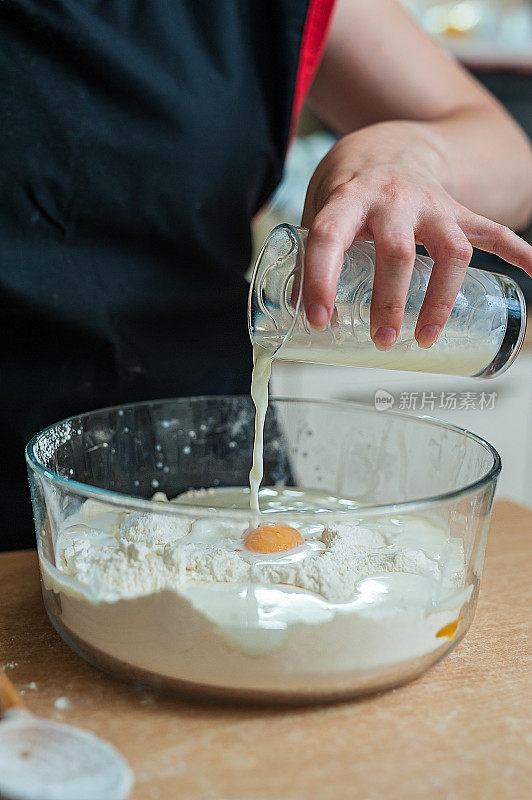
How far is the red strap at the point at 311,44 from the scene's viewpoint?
0.84 meters

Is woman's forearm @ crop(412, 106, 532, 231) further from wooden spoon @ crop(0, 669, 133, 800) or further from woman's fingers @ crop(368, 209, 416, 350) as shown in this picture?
wooden spoon @ crop(0, 669, 133, 800)

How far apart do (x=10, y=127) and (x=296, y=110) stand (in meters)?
0.32

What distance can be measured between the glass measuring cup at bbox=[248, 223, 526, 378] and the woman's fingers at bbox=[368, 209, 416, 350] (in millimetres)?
33

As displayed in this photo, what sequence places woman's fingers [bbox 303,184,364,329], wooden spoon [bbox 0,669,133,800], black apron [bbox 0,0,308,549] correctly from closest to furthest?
wooden spoon [bbox 0,669,133,800], woman's fingers [bbox 303,184,364,329], black apron [bbox 0,0,308,549]

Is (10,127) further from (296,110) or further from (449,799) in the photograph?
(449,799)

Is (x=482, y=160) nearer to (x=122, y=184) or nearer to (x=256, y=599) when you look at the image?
(x=122, y=184)

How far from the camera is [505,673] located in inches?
22.1

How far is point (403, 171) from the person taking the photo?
637mm

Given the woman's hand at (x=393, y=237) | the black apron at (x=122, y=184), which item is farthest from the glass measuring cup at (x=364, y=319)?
the black apron at (x=122, y=184)

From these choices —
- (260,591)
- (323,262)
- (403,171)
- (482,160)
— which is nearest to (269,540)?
(260,591)

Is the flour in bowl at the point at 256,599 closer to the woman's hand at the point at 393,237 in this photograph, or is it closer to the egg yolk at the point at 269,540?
Answer: the egg yolk at the point at 269,540

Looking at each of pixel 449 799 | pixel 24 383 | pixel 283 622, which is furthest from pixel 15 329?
pixel 449 799

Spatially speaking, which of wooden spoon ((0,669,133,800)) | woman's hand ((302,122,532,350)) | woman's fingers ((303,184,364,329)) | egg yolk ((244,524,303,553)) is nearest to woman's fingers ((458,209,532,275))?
woman's hand ((302,122,532,350))

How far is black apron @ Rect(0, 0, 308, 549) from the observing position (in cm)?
74
